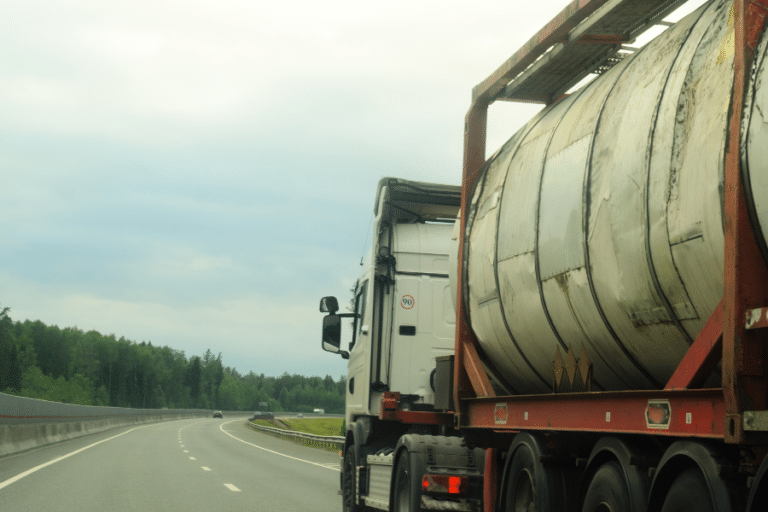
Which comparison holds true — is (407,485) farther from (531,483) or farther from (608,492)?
(608,492)

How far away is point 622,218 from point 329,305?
7319 millimetres

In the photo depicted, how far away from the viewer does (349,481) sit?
11820 mm

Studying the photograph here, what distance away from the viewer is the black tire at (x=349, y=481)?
11.4 meters

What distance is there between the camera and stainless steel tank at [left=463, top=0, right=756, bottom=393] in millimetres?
4469

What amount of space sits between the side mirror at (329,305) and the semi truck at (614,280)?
2.75 m

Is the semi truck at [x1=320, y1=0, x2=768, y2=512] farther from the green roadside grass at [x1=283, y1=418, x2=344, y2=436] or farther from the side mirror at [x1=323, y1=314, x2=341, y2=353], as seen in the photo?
the green roadside grass at [x1=283, y1=418, x2=344, y2=436]

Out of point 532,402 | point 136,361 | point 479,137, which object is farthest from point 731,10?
point 136,361

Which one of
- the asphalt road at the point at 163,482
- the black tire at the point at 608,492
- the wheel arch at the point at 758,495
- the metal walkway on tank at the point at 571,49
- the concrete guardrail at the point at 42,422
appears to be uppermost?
the metal walkway on tank at the point at 571,49

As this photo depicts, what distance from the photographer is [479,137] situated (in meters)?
8.41

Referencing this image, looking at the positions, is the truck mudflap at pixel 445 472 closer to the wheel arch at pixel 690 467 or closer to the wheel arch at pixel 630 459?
the wheel arch at pixel 630 459

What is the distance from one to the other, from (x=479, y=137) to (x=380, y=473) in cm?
412

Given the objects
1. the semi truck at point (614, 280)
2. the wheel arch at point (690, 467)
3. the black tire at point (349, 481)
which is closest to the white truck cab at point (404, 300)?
the black tire at point (349, 481)

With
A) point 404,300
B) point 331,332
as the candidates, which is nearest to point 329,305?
point 331,332

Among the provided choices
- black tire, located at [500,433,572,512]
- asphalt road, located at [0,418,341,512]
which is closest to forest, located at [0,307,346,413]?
asphalt road, located at [0,418,341,512]
